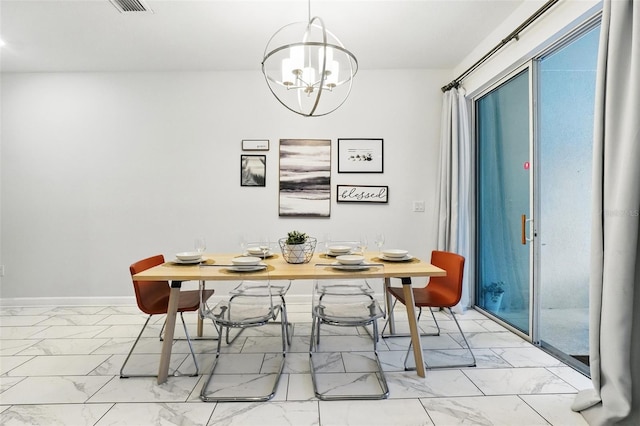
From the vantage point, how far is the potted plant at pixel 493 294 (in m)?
3.13

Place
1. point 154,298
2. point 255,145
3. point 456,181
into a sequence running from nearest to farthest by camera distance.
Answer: point 154,298 < point 456,181 < point 255,145

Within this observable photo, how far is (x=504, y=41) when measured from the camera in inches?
104

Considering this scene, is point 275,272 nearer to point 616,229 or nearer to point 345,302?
point 345,302

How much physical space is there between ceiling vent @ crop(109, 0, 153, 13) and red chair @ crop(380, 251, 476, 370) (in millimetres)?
2957

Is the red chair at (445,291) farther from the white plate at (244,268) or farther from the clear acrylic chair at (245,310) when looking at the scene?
→ the white plate at (244,268)

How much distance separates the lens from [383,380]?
1.96 m

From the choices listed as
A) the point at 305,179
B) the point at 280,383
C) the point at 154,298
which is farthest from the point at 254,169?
the point at 280,383

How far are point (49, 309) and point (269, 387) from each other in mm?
3149

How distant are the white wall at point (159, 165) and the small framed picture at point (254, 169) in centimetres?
8

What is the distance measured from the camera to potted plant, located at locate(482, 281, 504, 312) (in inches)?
123

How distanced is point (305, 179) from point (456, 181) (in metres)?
1.62

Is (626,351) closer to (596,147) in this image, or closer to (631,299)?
(631,299)

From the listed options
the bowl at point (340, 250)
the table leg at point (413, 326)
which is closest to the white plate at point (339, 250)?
the bowl at point (340, 250)

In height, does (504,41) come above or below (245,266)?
above
